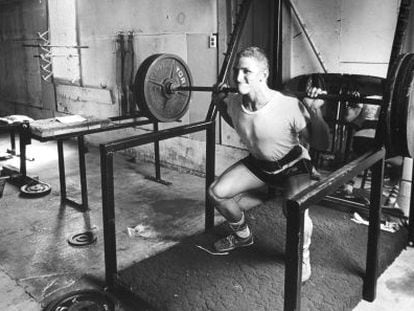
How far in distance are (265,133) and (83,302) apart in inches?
54.6

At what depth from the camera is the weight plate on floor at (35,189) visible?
434 cm

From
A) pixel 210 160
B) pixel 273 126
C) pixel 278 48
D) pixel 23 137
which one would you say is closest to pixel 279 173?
pixel 273 126

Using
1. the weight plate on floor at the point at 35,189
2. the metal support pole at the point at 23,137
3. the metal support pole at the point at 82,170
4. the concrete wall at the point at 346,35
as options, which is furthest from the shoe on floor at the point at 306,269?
the weight plate on floor at the point at 35,189

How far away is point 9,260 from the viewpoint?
3072 millimetres

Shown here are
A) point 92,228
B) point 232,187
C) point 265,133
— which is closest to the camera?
point 265,133

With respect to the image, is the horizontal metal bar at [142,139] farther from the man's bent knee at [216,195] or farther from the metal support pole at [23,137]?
the metal support pole at [23,137]

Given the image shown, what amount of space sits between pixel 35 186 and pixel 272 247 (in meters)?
2.64

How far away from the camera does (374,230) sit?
244 centimetres

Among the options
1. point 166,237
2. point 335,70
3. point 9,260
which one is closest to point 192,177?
point 166,237

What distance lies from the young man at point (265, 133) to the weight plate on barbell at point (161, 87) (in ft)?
3.38

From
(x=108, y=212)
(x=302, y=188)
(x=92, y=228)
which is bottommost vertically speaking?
(x=92, y=228)

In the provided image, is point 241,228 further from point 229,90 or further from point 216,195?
point 229,90

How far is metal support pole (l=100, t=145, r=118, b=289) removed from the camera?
2.43 metres

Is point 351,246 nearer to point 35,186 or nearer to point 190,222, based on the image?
point 190,222
